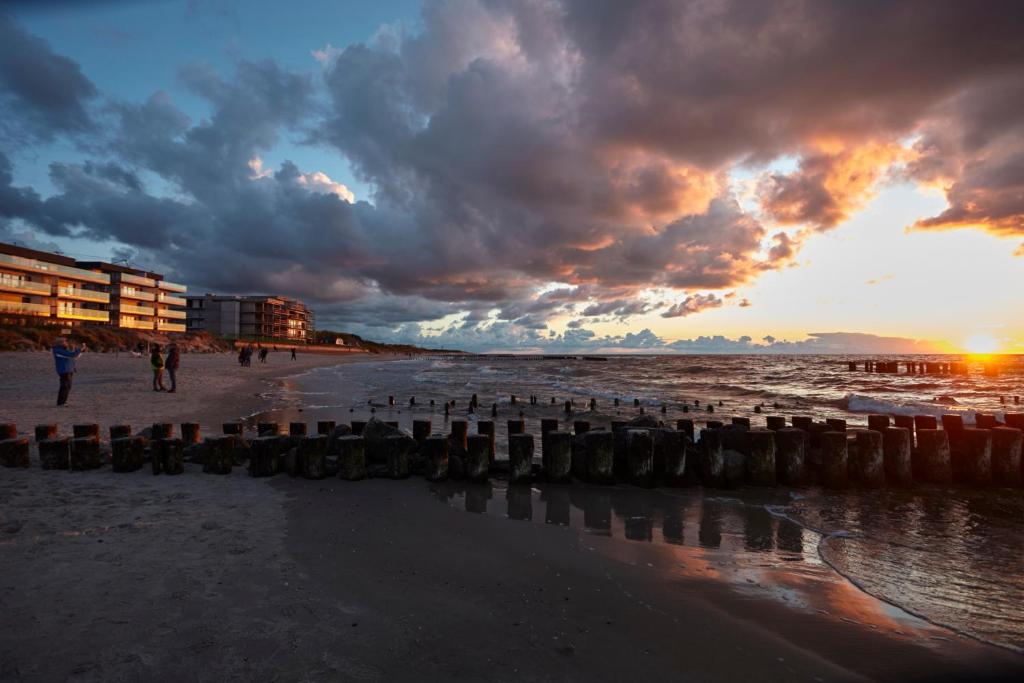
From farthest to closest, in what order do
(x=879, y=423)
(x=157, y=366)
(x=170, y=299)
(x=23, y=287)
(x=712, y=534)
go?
(x=170, y=299) < (x=23, y=287) < (x=157, y=366) < (x=879, y=423) < (x=712, y=534)

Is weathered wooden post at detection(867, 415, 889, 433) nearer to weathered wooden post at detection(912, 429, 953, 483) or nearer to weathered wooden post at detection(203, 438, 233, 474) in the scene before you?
weathered wooden post at detection(912, 429, 953, 483)

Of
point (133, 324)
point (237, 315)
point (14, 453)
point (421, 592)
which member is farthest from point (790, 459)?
point (237, 315)

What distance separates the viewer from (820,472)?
359 inches

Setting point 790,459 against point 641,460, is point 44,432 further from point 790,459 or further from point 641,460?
point 790,459

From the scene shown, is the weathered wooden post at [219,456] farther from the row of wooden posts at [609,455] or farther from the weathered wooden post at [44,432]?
the weathered wooden post at [44,432]

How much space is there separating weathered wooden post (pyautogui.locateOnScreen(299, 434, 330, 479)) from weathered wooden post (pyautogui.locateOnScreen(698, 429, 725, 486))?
639cm

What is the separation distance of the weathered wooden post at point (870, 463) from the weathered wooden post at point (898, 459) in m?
0.15

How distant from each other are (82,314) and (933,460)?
95.7 metres

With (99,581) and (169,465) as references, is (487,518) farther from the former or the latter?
(169,465)

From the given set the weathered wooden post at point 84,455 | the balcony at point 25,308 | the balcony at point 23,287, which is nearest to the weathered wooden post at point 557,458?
the weathered wooden post at point 84,455

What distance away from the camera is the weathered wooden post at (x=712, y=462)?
8961mm

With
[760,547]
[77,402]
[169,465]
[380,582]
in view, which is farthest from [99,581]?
[77,402]

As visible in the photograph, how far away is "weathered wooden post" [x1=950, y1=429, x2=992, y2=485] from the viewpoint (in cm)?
919

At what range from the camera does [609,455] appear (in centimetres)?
891
